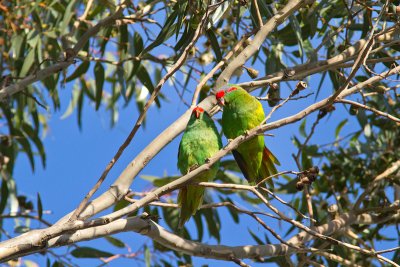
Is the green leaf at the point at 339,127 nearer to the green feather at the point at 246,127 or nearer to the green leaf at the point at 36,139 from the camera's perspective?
the green feather at the point at 246,127

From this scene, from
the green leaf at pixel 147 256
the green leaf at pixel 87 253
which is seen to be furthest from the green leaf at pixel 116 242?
the green leaf at pixel 87 253

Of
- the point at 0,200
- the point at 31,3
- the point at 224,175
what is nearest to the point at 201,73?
the point at 224,175

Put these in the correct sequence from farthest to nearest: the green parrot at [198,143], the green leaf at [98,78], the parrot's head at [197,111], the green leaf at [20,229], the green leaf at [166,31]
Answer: the green leaf at [98,78] < the green leaf at [20,229] < the green parrot at [198,143] < the green leaf at [166,31] < the parrot's head at [197,111]

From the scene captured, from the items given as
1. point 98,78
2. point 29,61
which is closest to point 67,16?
point 29,61

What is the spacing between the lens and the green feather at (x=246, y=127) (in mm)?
3493

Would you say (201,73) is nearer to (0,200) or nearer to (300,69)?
(300,69)

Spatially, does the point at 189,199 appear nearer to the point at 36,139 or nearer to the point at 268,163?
the point at 268,163

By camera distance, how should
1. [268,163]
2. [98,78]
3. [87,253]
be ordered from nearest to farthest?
1. [268,163]
2. [87,253]
3. [98,78]

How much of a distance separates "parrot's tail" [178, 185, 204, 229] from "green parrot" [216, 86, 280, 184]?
0.34 meters

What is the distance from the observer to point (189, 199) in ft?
10.8

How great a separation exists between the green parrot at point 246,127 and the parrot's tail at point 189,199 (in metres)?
0.34

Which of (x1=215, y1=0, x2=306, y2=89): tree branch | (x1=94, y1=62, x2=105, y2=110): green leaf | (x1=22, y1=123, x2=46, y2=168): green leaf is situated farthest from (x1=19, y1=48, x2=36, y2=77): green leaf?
(x1=215, y1=0, x2=306, y2=89): tree branch

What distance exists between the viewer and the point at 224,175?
4.77 m

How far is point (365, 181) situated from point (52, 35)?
2.23m
